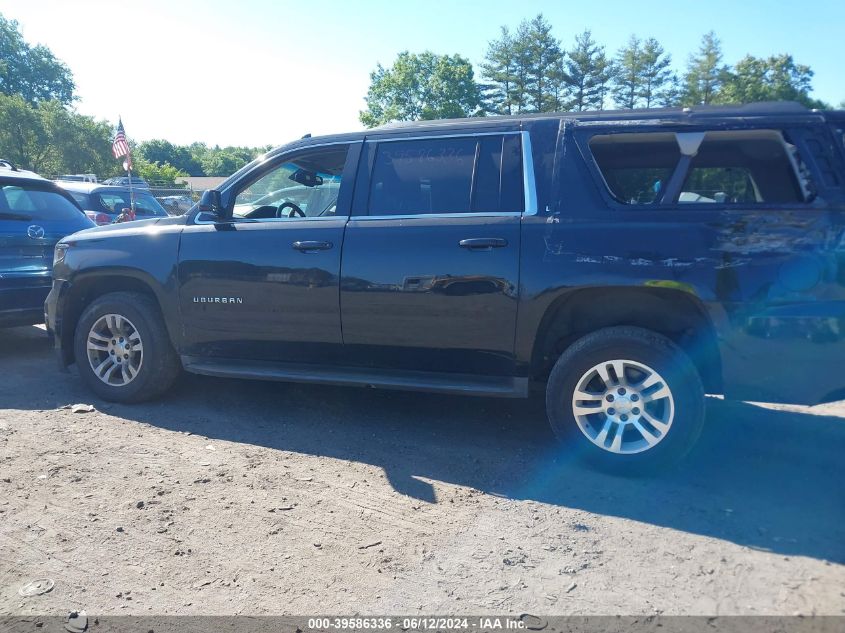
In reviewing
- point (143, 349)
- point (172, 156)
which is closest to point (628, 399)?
point (143, 349)

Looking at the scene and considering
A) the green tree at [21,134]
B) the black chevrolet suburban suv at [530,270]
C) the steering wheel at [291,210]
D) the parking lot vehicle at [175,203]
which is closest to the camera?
the black chevrolet suburban suv at [530,270]

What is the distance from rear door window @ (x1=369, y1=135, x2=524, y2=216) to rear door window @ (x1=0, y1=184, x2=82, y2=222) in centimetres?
425

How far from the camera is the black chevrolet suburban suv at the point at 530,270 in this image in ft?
11.3

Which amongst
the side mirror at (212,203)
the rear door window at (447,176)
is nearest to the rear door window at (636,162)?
the rear door window at (447,176)

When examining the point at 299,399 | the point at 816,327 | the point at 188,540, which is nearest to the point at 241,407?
the point at 299,399

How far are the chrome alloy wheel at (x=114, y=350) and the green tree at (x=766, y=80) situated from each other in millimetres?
49067

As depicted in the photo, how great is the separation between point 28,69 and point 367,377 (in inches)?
3463

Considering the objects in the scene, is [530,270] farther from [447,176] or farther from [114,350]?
[114,350]

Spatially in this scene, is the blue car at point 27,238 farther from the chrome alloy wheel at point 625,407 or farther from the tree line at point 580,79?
the tree line at point 580,79

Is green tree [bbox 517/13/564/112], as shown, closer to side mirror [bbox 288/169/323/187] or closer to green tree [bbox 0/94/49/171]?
green tree [bbox 0/94/49/171]

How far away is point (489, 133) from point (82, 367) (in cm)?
357

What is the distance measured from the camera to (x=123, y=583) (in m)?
2.76

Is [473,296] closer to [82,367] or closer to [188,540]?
[188,540]

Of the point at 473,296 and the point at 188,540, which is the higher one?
the point at 473,296
